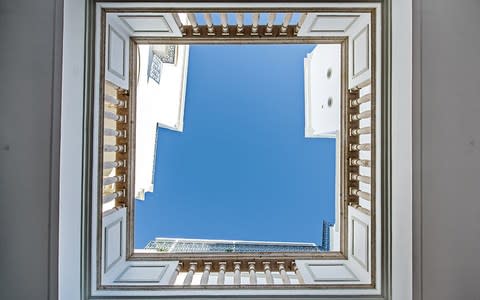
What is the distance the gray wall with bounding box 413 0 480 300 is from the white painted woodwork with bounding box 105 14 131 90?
12.0 feet

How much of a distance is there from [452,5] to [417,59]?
0.67 metres

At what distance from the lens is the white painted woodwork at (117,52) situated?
17.3ft

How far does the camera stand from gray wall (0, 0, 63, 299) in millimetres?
4137

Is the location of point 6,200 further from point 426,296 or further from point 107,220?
point 426,296

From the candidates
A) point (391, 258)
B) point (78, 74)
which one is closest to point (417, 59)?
point (391, 258)

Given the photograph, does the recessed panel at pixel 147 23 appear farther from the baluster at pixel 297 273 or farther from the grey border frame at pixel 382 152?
the baluster at pixel 297 273

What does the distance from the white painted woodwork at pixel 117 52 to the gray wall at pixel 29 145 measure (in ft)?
3.68

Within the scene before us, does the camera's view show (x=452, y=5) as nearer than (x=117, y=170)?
Yes

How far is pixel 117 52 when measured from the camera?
5.68 m

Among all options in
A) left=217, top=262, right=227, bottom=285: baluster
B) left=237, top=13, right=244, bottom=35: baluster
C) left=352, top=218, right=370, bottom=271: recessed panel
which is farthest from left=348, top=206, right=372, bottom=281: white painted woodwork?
left=237, top=13, right=244, bottom=35: baluster

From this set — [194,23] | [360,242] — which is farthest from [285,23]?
[360,242]

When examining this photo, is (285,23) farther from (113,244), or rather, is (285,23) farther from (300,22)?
(113,244)

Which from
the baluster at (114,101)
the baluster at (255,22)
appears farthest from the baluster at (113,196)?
the baluster at (255,22)

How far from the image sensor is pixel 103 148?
522 cm
